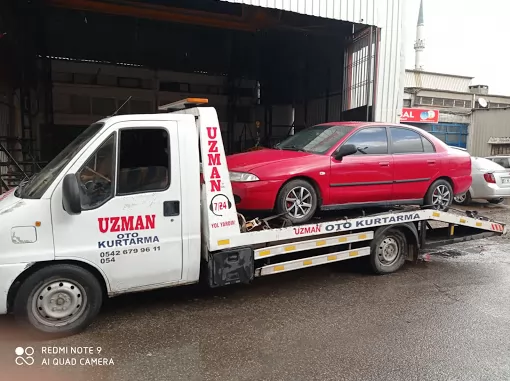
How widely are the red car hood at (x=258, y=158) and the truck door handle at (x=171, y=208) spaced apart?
1120 mm

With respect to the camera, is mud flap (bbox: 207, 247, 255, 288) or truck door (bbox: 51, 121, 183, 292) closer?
truck door (bbox: 51, 121, 183, 292)

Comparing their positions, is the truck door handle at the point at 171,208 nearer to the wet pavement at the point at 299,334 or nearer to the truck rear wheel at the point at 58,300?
the truck rear wheel at the point at 58,300

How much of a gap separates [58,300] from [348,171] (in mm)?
3696

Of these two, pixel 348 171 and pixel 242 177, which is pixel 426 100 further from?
pixel 242 177

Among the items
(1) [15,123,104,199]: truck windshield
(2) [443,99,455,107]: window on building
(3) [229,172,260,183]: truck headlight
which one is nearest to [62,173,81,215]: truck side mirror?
(1) [15,123,104,199]: truck windshield

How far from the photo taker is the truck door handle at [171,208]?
396 centimetres

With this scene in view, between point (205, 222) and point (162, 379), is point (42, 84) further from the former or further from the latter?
point (162, 379)

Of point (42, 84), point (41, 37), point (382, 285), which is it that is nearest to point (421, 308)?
point (382, 285)

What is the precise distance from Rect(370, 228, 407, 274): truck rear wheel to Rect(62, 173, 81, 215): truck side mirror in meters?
3.91

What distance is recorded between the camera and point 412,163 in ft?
18.8

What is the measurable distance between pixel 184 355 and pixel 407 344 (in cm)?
209

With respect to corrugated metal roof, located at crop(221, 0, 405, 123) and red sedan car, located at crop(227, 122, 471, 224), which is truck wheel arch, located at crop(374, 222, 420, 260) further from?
corrugated metal roof, located at crop(221, 0, 405, 123)

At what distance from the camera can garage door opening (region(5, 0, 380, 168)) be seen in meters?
10.0

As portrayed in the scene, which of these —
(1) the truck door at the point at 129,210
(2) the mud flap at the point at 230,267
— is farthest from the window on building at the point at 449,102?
(1) the truck door at the point at 129,210
